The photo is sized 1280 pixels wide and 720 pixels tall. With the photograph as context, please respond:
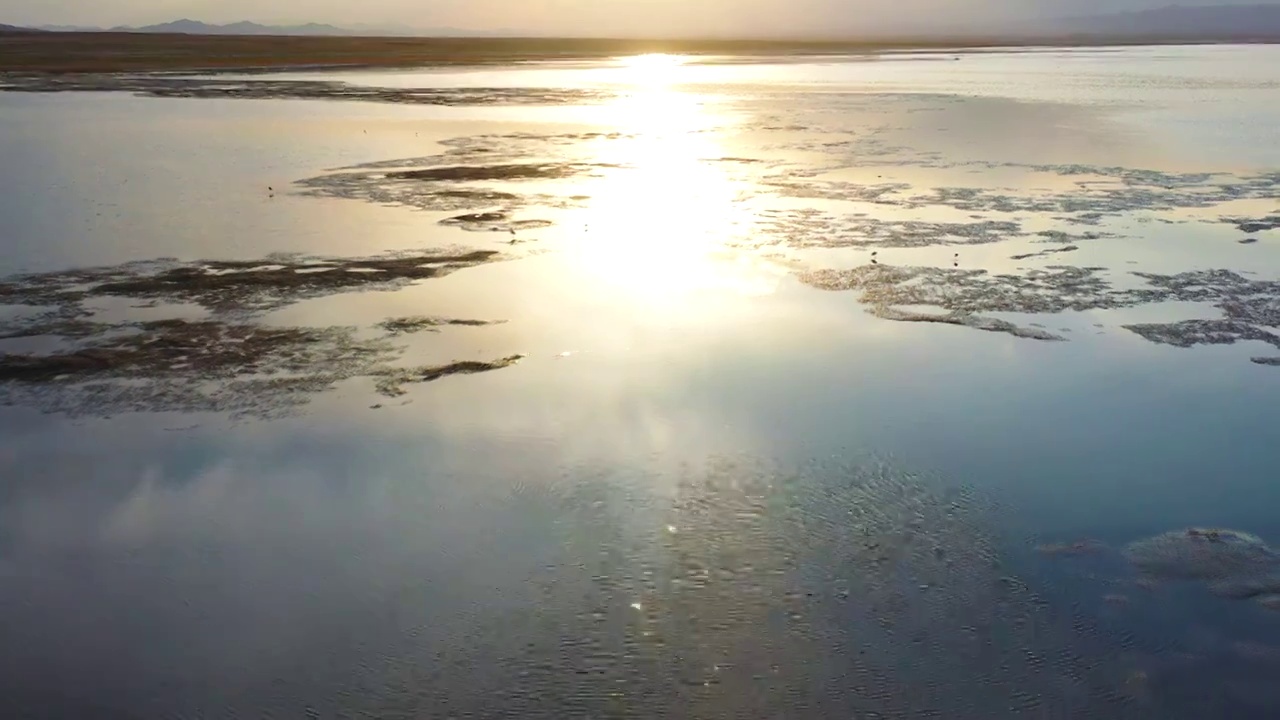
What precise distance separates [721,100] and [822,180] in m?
18.7

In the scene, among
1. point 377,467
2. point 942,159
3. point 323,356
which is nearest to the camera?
point 377,467

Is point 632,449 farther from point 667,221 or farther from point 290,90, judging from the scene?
point 290,90

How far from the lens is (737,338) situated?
9352 mm

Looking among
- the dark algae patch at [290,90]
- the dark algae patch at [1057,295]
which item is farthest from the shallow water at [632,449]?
the dark algae patch at [290,90]

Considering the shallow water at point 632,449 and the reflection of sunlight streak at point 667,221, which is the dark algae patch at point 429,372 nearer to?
the shallow water at point 632,449

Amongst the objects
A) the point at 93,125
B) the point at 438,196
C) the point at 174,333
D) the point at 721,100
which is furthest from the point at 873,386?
the point at 721,100

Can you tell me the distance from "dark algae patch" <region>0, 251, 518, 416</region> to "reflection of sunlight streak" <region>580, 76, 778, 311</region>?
2074mm

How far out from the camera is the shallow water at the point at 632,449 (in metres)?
4.84

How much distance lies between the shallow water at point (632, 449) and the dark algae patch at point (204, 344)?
0.18 feet

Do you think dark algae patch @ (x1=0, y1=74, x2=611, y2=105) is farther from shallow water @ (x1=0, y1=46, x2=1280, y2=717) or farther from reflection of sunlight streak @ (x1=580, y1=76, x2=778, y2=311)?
shallow water @ (x1=0, y1=46, x2=1280, y2=717)

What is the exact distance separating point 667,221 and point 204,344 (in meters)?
7.02

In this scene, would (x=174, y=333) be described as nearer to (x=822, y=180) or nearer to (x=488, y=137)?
(x=822, y=180)

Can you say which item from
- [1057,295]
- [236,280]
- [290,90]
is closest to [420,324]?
[236,280]

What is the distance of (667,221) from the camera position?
14.5 m
